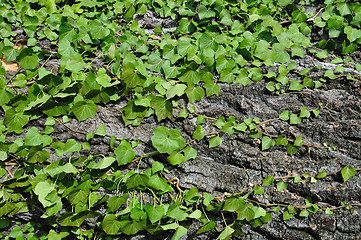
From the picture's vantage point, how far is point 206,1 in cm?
231

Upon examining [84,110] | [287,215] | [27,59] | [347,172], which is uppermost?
[27,59]

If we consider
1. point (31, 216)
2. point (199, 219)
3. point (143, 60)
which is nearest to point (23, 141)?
point (31, 216)

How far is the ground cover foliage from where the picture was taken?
65.5 inches

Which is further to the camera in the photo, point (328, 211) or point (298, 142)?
point (298, 142)

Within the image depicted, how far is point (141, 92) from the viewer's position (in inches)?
75.7

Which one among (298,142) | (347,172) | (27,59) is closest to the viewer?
(347,172)

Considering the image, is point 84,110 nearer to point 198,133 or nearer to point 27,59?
point 27,59

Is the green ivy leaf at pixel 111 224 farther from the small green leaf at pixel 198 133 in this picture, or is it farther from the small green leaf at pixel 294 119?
the small green leaf at pixel 294 119

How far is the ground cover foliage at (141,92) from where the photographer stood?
1.66 meters

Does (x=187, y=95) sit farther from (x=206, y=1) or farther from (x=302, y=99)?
(x=206, y=1)

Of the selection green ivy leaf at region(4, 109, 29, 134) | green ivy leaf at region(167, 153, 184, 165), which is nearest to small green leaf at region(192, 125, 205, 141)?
green ivy leaf at region(167, 153, 184, 165)

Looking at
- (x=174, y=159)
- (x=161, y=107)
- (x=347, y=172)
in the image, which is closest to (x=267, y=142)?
(x=347, y=172)

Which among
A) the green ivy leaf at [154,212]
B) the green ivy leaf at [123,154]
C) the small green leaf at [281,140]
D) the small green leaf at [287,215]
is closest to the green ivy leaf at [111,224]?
the green ivy leaf at [154,212]

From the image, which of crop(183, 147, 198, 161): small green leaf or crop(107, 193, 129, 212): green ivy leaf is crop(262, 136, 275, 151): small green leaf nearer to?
crop(183, 147, 198, 161): small green leaf
